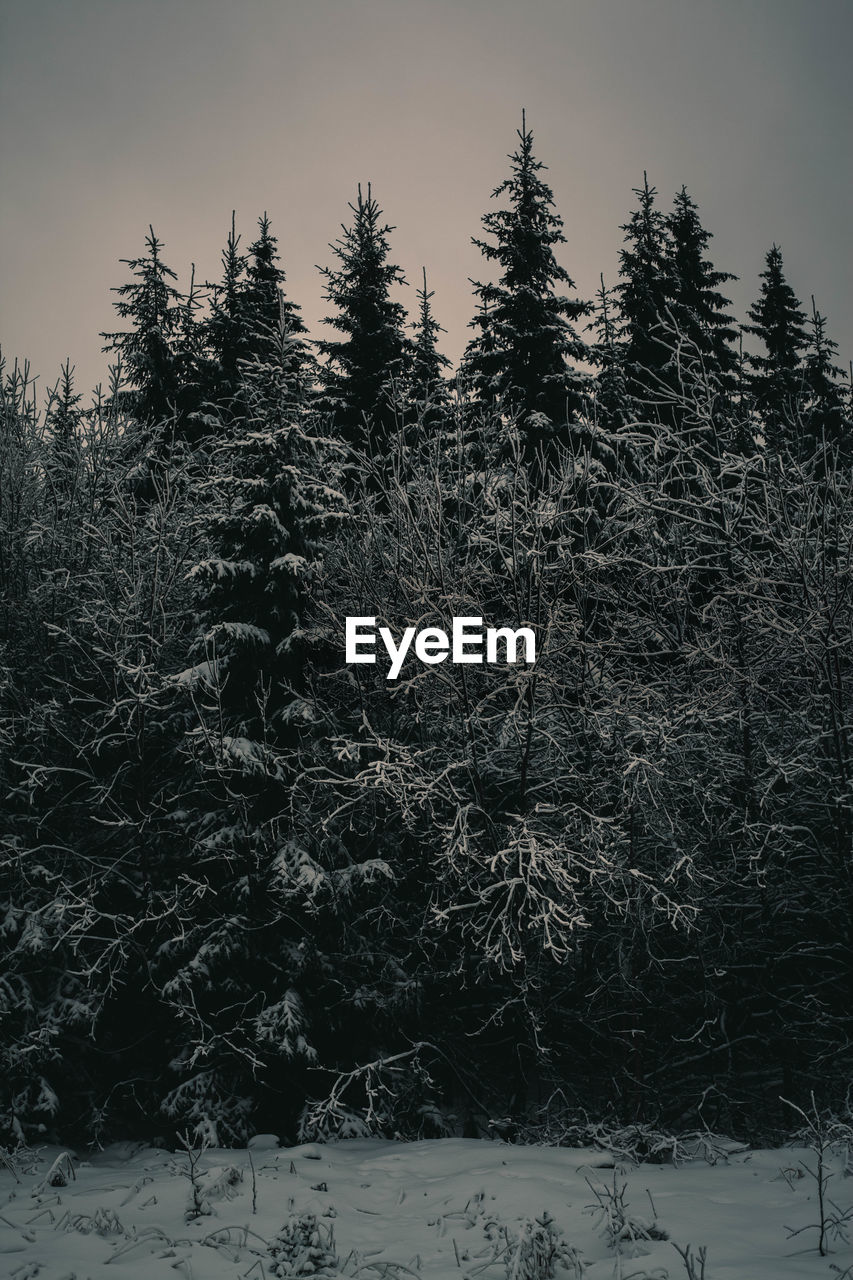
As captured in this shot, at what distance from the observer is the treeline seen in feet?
30.8

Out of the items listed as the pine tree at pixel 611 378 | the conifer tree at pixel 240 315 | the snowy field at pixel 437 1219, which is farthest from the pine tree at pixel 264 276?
the snowy field at pixel 437 1219

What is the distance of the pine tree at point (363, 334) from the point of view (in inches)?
774

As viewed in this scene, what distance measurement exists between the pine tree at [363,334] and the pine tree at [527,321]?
2.92m

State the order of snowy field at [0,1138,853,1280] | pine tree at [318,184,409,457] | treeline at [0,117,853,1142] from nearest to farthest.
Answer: snowy field at [0,1138,853,1280]
treeline at [0,117,853,1142]
pine tree at [318,184,409,457]

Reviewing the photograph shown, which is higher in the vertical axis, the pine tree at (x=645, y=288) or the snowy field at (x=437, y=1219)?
the pine tree at (x=645, y=288)

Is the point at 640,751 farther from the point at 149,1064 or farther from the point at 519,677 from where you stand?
the point at 149,1064

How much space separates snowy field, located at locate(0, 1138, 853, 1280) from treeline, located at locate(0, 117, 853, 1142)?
2134mm

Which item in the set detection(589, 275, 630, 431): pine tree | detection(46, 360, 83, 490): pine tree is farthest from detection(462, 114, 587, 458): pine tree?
detection(46, 360, 83, 490): pine tree

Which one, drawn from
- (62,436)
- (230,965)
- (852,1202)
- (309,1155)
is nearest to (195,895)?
(230,965)

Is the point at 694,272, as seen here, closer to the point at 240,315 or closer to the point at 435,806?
the point at 240,315

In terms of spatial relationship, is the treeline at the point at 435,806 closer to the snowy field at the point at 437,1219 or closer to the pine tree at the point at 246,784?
the pine tree at the point at 246,784

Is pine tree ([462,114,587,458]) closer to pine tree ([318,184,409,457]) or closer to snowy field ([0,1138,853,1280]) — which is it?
pine tree ([318,184,409,457])

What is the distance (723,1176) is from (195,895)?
20.7 feet

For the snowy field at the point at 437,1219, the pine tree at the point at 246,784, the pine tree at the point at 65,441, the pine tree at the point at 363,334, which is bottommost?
the snowy field at the point at 437,1219
